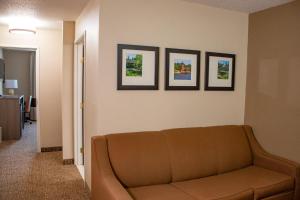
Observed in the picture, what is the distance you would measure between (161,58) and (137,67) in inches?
12.7

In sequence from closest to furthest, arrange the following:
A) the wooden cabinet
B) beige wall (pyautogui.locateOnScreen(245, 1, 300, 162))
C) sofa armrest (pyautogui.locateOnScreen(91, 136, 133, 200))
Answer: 1. sofa armrest (pyautogui.locateOnScreen(91, 136, 133, 200))
2. beige wall (pyautogui.locateOnScreen(245, 1, 300, 162))
3. the wooden cabinet

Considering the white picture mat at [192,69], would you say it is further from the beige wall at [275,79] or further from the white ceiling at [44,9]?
the white ceiling at [44,9]

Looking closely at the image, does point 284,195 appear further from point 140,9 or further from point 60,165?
point 60,165

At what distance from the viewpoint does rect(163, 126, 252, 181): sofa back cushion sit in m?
2.70

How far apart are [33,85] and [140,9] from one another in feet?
23.8

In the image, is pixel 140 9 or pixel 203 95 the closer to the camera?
pixel 140 9

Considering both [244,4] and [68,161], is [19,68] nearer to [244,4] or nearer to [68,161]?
[68,161]

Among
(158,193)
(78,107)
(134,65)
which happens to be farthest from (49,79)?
(158,193)

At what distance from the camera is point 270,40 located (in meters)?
3.19

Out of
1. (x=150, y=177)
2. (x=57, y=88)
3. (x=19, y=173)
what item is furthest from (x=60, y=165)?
(x=150, y=177)

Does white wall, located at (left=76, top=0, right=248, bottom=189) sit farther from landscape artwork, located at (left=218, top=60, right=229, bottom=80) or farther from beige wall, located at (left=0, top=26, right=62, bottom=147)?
beige wall, located at (left=0, top=26, right=62, bottom=147)

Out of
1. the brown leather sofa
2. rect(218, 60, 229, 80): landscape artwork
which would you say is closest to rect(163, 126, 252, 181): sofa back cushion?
the brown leather sofa

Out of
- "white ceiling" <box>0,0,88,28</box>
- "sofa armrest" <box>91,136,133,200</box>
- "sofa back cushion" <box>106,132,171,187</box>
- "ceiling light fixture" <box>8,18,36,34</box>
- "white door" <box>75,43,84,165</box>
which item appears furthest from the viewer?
→ "ceiling light fixture" <box>8,18,36,34</box>

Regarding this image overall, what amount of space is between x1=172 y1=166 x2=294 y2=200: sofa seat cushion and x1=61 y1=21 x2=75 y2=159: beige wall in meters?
2.44
